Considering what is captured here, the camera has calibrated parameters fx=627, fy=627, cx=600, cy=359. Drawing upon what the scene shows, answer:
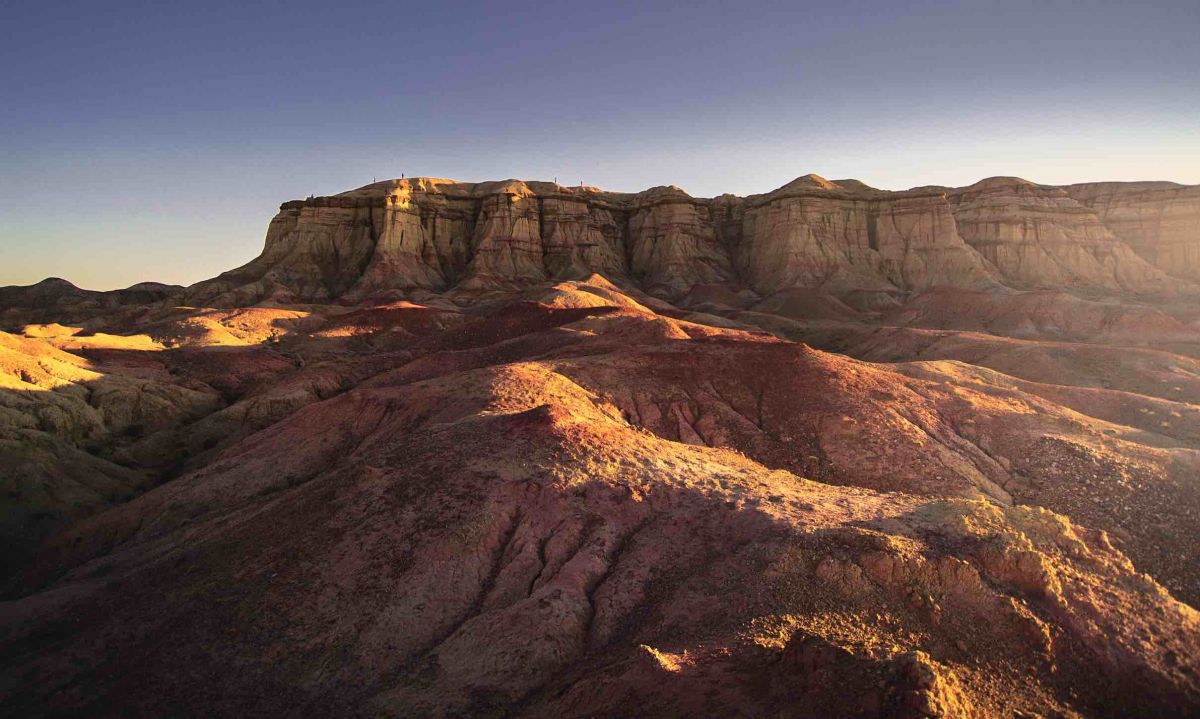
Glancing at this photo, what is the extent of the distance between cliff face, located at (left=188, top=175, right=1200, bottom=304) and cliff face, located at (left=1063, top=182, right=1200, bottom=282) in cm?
16

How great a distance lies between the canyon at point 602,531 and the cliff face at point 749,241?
35.0 metres

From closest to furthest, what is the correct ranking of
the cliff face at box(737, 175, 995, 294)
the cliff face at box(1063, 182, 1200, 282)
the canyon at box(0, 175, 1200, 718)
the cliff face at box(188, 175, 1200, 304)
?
the canyon at box(0, 175, 1200, 718) < the cliff face at box(188, 175, 1200, 304) < the cliff face at box(737, 175, 995, 294) < the cliff face at box(1063, 182, 1200, 282)

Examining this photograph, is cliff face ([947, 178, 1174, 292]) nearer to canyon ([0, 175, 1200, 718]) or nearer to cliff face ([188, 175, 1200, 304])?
cliff face ([188, 175, 1200, 304])

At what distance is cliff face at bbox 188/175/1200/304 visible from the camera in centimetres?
7056

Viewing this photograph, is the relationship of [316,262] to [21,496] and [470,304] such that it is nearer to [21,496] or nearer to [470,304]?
[470,304]

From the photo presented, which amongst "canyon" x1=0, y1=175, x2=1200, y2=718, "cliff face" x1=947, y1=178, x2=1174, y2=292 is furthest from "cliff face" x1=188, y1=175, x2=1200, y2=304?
"canyon" x1=0, y1=175, x2=1200, y2=718

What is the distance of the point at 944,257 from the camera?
232 feet

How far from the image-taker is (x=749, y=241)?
85.6 meters

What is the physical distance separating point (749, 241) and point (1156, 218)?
4732cm

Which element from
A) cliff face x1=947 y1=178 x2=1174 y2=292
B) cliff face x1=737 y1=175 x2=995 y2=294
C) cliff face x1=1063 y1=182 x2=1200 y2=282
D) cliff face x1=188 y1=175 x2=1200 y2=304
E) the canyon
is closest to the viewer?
the canyon

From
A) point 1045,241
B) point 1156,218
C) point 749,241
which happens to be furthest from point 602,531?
point 1156,218

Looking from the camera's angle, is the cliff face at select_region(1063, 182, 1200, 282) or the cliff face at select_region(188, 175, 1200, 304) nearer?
the cliff face at select_region(188, 175, 1200, 304)

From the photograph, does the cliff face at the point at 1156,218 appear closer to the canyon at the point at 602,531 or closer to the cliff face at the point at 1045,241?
the cliff face at the point at 1045,241

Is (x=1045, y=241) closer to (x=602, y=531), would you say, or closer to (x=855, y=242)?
(x=855, y=242)
